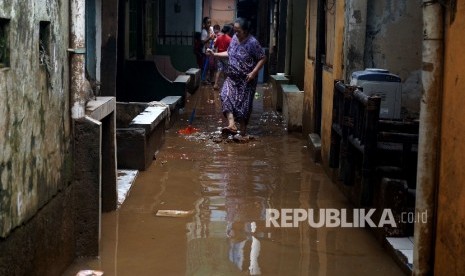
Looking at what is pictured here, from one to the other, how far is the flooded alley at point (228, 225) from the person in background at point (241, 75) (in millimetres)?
1228

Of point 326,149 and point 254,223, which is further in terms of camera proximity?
point 326,149

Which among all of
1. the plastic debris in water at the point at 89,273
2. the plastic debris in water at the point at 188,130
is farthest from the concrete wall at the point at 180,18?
the plastic debris in water at the point at 89,273

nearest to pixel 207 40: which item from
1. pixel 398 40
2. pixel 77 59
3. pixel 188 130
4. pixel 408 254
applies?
pixel 188 130

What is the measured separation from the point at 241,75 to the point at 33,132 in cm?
746

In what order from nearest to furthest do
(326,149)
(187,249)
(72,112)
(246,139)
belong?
(72,112)
(187,249)
(326,149)
(246,139)

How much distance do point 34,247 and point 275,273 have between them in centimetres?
176

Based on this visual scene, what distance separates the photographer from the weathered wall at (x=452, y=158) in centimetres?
368

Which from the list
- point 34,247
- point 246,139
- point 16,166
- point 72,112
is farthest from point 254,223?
point 246,139

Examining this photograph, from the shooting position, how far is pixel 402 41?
25.7 ft

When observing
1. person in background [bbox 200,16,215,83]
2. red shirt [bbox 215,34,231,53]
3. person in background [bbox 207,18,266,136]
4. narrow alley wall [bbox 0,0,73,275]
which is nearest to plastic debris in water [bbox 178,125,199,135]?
person in background [bbox 207,18,266,136]

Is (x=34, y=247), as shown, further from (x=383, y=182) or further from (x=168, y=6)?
(x=168, y=6)

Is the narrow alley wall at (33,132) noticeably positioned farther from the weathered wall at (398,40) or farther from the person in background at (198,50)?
the person in background at (198,50)

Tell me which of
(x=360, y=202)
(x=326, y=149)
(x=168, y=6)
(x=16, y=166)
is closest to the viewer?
A: (x=16, y=166)

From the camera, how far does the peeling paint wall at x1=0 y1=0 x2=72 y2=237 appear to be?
11.9 feet
